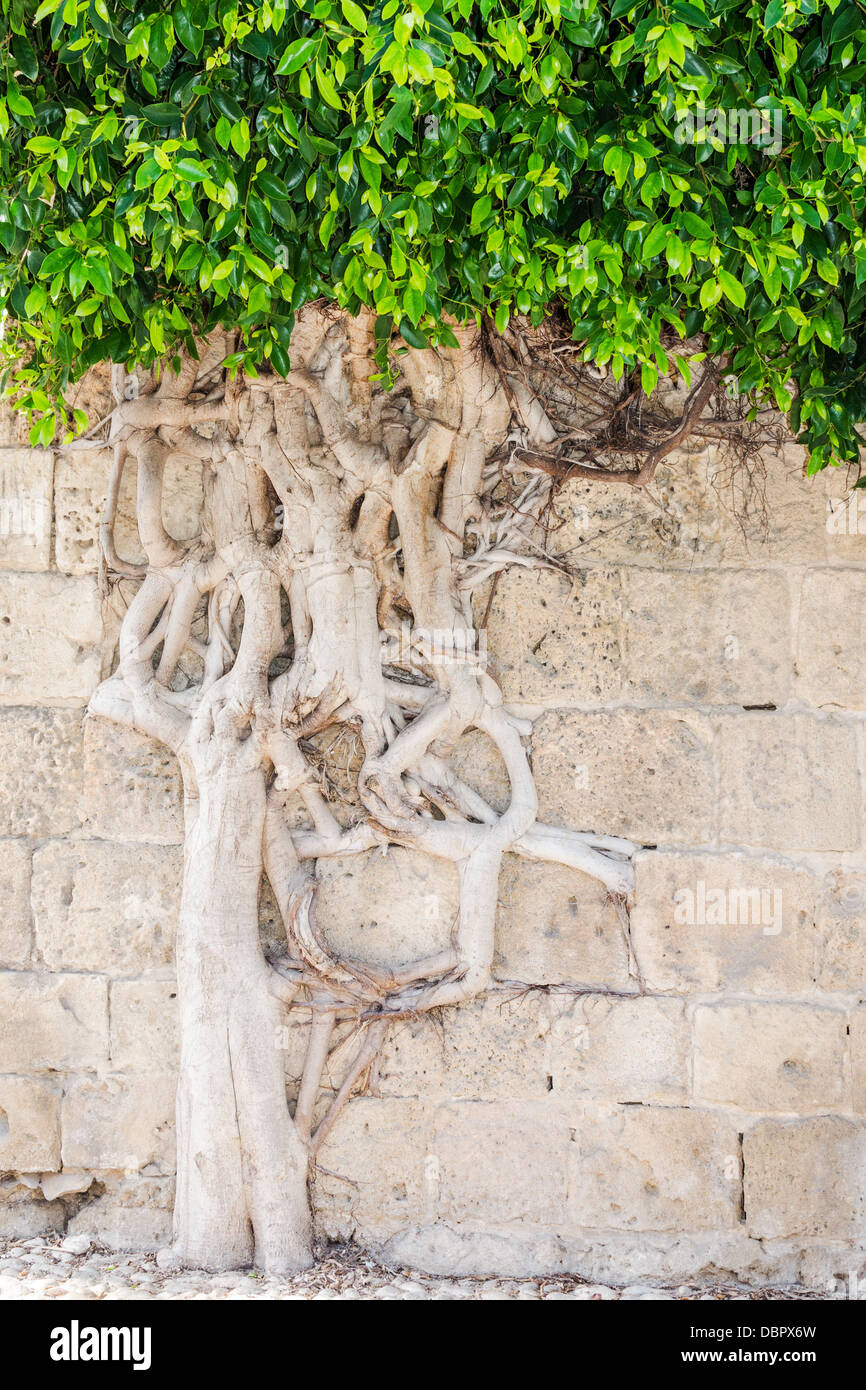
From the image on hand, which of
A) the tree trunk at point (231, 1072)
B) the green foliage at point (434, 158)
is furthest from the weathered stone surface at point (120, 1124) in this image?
the green foliage at point (434, 158)

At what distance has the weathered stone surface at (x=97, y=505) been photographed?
371 cm

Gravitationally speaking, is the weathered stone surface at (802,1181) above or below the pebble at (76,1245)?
above

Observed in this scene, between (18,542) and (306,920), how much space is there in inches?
62.2

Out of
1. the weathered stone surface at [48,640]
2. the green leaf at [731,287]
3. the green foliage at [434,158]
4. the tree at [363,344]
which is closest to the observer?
the green foliage at [434,158]

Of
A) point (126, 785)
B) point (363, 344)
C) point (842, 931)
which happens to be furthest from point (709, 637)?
point (126, 785)

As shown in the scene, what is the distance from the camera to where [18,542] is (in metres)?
3.70

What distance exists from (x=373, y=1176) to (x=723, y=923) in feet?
4.46

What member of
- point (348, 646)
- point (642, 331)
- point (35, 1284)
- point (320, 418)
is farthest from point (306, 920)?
point (642, 331)

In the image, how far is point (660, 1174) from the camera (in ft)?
11.3

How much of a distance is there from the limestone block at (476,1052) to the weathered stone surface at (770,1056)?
19.9 inches

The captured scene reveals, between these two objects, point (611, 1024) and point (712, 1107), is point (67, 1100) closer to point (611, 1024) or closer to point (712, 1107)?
point (611, 1024)

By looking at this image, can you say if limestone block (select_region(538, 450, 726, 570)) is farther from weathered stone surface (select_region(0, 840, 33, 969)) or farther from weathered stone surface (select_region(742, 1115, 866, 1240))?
weathered stone surface (select_region(0, 840, 33, 969))

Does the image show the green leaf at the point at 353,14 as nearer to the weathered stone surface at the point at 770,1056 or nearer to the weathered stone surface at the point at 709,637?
the weathered stone surface at the point at 709,637

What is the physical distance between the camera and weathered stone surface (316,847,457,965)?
356cm
